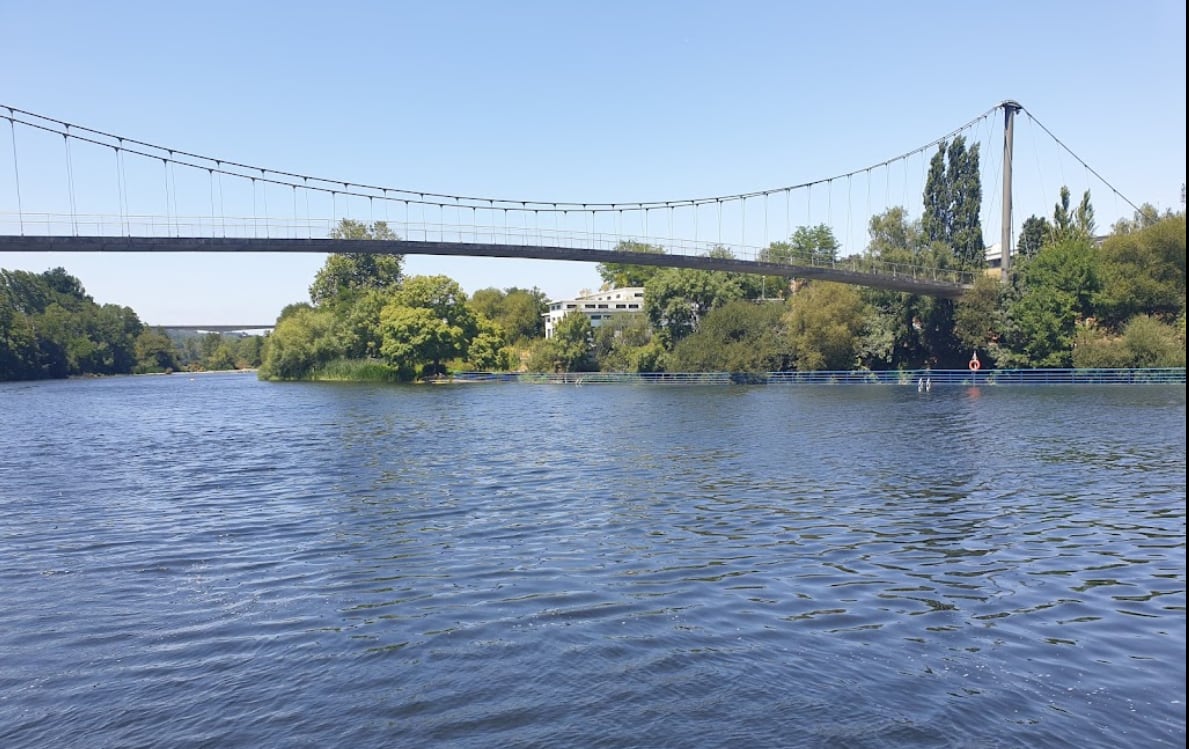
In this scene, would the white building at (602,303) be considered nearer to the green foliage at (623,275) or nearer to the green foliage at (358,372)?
the green foliage at (623,275)

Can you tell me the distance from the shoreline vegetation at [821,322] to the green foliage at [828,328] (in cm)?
11

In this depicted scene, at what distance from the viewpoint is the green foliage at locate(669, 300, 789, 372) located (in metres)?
64.4

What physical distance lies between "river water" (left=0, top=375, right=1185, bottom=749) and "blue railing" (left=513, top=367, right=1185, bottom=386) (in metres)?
31.6

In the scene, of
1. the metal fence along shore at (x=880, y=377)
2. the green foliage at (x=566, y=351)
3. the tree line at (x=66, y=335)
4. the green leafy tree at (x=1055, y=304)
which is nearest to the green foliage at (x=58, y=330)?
the tree line at (x=66, y=335)

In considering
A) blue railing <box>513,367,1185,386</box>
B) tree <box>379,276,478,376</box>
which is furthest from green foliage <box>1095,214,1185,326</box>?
tree <box>379,276,478,376</box>

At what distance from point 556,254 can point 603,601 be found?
51404mm

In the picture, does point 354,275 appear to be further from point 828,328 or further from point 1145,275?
point 1145,275

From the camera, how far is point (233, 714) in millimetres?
7148

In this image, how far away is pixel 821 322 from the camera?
63188 mm

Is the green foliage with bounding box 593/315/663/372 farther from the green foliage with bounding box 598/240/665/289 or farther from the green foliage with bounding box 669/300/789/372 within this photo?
the green foliage with bounding box 598/240/665/289

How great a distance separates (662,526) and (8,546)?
34.0 feet

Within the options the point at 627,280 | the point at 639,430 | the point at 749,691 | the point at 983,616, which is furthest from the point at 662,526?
the point at 627,280

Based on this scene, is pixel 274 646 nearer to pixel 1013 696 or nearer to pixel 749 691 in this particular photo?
pixel 749 691

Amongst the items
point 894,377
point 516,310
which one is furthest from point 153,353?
point 894,377
